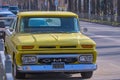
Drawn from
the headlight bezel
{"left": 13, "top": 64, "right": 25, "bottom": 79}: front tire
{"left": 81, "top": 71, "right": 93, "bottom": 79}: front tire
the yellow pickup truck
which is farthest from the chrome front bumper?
{"left": 81, "top": 71, "right": 93, "bottom": 79}: front tire

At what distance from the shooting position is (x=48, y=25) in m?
12.4

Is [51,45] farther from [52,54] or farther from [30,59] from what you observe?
[30,59]

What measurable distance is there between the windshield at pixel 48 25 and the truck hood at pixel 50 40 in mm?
426

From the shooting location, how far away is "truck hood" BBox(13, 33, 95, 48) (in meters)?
11.1

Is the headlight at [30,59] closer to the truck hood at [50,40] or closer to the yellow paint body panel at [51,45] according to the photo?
the yellow paint body panel at [51,45]

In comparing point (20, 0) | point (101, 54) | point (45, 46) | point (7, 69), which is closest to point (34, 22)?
point (45, 46)

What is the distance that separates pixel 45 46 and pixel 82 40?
3.07 ft

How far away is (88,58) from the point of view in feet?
36.9

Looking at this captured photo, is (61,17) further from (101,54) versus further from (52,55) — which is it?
(101,54)

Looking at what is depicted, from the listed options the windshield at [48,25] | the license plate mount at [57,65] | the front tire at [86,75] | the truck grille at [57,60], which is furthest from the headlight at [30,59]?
the front tire at [86,75]

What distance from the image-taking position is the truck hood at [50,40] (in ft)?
36.5

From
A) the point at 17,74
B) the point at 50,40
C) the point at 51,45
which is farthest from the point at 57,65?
the point at 17,74

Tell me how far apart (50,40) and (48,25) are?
1198 mm

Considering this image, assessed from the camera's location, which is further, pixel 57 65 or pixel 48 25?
pixel 48 25
